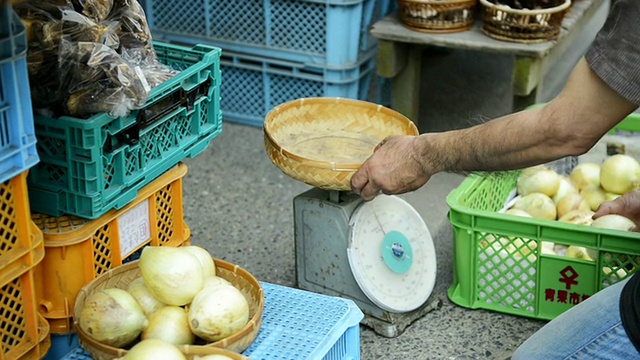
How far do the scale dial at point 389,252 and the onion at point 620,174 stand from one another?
80cm

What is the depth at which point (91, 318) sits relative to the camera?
1.99 metres

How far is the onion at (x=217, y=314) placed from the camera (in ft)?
6.61

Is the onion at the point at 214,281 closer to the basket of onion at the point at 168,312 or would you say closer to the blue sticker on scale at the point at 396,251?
the basket of onion at the point at 168,312

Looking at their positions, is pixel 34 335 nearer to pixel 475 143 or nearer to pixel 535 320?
pixel 475 143

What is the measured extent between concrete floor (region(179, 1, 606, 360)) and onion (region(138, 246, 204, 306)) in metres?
0.78

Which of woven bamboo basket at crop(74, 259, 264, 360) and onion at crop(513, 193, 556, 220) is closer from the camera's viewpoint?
woven bamboo basket at crop(74, 259, 264, 360)

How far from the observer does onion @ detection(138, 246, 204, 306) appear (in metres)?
2.07

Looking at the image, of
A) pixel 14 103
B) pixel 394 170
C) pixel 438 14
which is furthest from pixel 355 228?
pixel 438 14

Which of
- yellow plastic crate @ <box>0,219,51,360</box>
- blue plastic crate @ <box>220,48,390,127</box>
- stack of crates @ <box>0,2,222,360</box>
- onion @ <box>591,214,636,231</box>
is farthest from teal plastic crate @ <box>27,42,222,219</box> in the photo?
blue plastic crate @ <box>220,48,390,127</box>

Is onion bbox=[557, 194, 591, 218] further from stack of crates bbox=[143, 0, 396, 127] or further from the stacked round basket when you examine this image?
stack of crates bbox=[143, 0, 396, 127]

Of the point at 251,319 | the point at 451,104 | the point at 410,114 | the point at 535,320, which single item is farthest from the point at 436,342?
the point at 451,104

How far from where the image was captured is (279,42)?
12.8 ft

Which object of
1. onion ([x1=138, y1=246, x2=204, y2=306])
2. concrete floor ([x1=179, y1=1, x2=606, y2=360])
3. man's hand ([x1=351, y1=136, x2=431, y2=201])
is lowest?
concrete floor ([x1=179, y1=1, x2=606, y2=360])

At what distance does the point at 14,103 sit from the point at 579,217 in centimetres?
188
